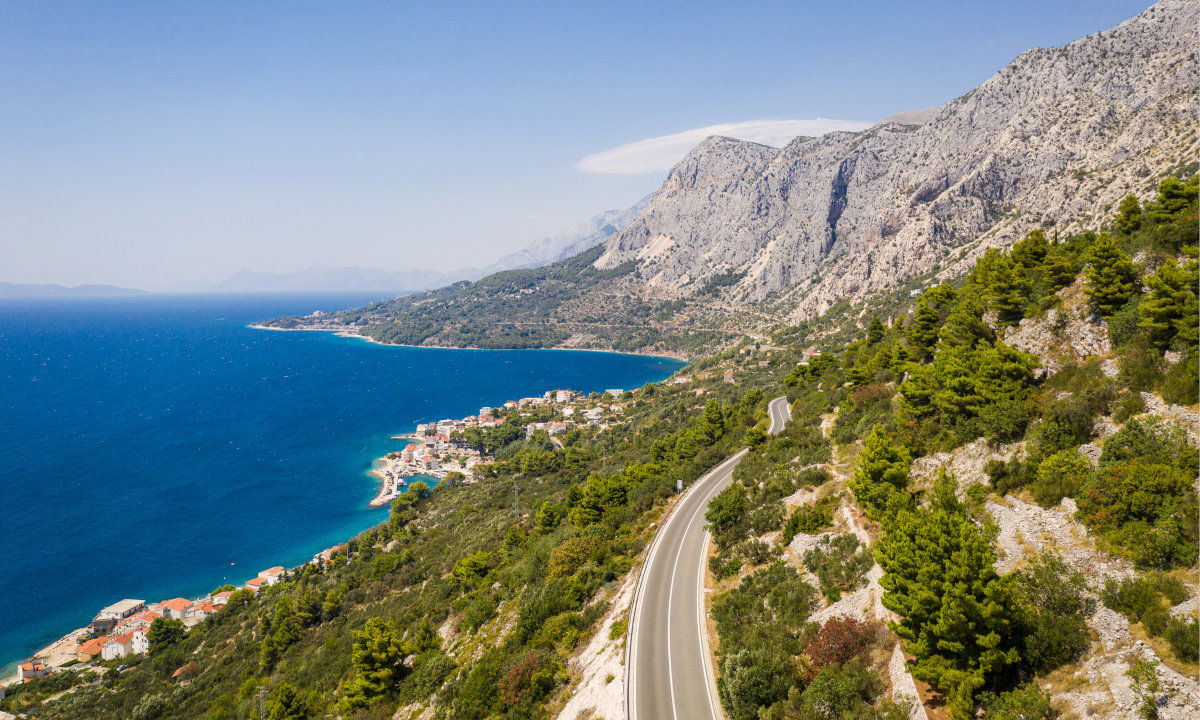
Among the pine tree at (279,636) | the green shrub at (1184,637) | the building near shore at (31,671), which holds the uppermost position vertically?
the green shrub at (1184,637)

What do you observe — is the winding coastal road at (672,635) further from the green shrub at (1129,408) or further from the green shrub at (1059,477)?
the green shrub at (1129,408)

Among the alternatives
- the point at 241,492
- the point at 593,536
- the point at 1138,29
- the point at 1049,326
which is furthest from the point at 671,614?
the point at 1138,29

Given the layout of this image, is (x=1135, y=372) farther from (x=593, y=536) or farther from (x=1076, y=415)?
(x=593, y=536)

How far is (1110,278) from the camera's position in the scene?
995 inches

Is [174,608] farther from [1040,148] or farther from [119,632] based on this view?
[1040,148]

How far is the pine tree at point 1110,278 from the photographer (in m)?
24.9

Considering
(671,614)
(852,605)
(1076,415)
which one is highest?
(1076,415)

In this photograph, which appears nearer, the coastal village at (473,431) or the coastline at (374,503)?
the coastline at (374,503)

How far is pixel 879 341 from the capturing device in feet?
209

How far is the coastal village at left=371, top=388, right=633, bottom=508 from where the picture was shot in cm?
10538

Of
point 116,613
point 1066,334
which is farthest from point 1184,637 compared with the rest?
point 116,613

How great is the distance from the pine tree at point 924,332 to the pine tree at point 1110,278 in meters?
14.0

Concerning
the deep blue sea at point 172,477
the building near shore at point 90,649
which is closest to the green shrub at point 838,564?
the building near shore at point 90,649

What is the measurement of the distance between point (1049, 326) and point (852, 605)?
20194 millimetres
